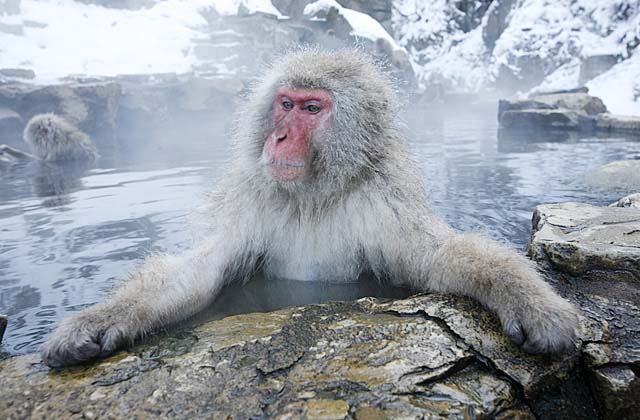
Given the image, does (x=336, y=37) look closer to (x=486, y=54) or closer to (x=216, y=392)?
(x=486, y=54)

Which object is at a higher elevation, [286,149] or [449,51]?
[449,51]

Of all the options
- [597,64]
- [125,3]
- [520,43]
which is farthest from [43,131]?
[520,43]

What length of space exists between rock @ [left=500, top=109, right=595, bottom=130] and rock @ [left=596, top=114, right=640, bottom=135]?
0.30m

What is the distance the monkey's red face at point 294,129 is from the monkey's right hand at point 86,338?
2.72ft

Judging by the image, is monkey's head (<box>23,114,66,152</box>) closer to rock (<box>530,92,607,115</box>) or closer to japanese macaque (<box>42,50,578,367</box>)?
japanese macaque (<box>42,50,578,367</box>)

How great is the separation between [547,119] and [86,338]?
39.4 ft

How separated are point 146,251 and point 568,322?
287cm

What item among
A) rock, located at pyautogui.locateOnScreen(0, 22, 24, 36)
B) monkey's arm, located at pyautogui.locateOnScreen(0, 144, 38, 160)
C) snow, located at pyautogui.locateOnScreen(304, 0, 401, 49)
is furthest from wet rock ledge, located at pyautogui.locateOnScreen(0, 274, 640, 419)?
snow, located at pyautogui.locateOnScreen(304, 0, 401, 49)

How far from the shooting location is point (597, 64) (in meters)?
21.5

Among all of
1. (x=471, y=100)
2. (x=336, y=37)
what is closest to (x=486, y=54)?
(x=471, y=100)

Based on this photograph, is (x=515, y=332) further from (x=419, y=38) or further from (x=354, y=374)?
(x=419, y=38)

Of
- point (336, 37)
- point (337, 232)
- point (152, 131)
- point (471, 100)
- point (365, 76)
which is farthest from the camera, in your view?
point (471, 100)

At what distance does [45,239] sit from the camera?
3.94m

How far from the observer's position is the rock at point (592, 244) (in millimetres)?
2072
